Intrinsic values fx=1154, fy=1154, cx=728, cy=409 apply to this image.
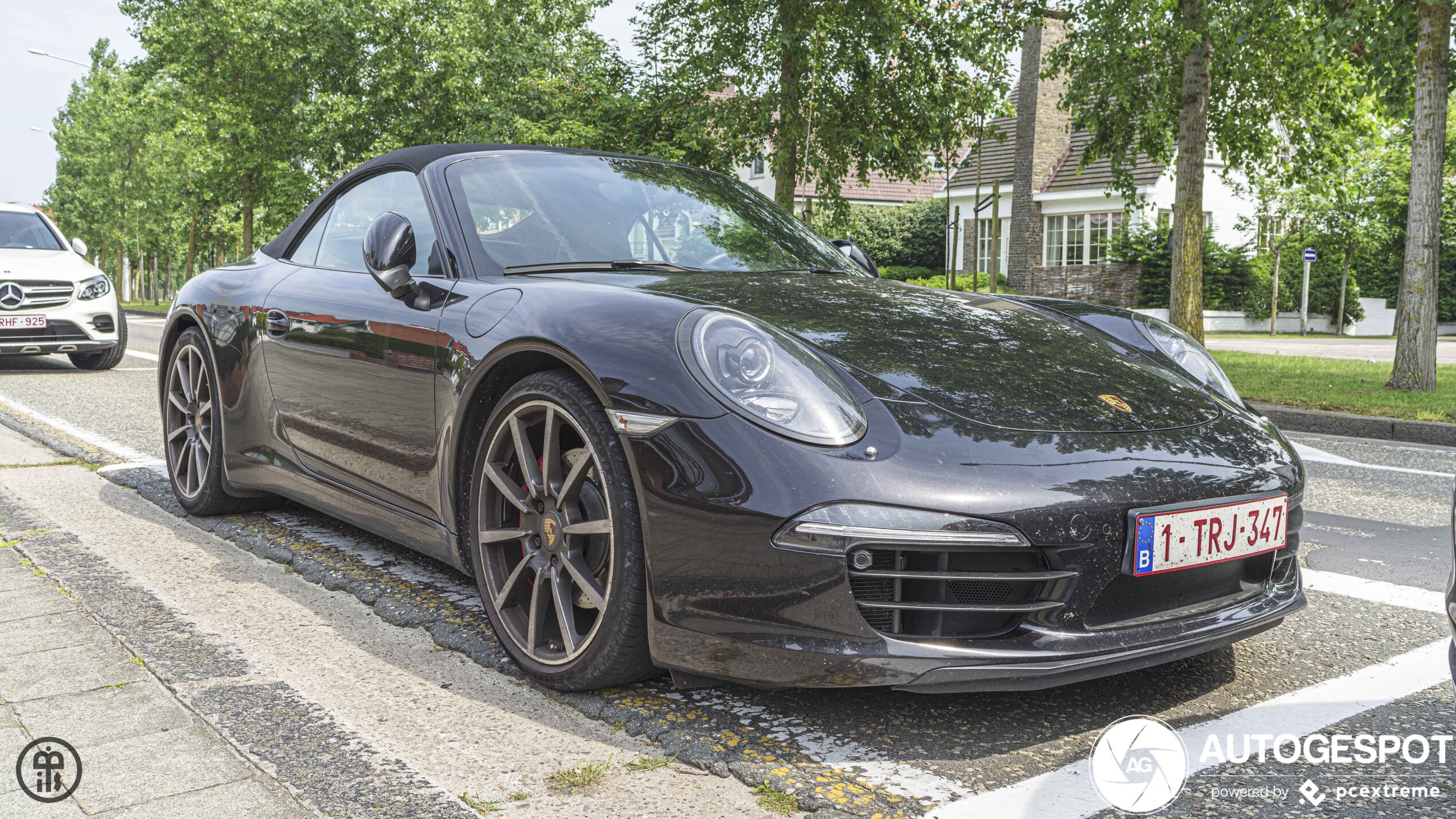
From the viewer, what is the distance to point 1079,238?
3481 cm

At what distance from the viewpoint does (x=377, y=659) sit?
287 cm

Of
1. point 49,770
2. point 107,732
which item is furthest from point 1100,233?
point 49,770

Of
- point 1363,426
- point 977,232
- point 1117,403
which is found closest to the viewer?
point 1117,403

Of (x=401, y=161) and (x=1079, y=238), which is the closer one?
(x=401, y=161)

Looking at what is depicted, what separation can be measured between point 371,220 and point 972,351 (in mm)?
2013

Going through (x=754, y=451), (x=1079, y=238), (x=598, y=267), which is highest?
(x=1079, y=238)

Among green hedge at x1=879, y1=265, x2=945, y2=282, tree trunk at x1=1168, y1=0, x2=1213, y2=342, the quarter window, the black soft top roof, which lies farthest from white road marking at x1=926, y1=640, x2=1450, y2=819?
green hedge at x1=879, y1=265, x2=945, y2=282

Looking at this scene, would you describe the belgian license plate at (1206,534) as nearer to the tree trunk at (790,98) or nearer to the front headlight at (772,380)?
the front headlight at (772,380)

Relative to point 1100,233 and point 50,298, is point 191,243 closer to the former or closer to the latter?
point 1100,233

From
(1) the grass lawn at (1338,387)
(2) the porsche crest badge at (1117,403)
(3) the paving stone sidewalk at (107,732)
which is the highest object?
(2) the porsche crest badge at (1117,403)

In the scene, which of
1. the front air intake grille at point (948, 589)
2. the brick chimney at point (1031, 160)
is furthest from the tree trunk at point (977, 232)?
the front air intake grille at point (948, 589)

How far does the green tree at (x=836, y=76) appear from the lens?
541 inches

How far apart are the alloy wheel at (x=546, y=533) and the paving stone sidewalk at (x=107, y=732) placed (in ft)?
2.28

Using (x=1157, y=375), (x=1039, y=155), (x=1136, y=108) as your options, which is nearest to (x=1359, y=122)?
(x=1136, y=108)
